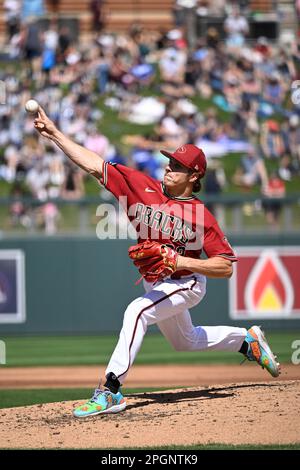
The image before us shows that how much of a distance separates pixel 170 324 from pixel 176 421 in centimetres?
75

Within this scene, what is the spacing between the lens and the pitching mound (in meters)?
5.58

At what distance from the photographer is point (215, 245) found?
6.12 meters

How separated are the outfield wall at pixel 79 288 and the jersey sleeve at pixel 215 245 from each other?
6261 mm

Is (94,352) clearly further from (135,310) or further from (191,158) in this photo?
(191,158)

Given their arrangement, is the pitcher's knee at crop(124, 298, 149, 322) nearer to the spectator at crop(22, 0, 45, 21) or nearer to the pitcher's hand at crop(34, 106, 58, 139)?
the pitcher's hand at crop(34, 106, 58, 139)

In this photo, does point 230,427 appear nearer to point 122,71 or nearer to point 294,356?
point 294,356

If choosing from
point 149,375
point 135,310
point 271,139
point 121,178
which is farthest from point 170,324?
point 271,139

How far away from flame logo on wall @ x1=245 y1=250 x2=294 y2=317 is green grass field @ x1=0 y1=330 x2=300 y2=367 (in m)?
0.34

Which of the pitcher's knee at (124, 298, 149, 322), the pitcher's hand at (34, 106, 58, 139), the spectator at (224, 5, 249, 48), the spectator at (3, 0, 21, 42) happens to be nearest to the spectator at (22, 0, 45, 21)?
the spectator at (3, 0, 21, 42)

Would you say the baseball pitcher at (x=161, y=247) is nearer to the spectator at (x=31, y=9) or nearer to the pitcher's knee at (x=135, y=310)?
the pitcher's knee at (x=135, y=310)

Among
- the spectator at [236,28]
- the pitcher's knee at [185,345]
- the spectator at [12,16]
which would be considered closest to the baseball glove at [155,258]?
the pitcher's knee at [185,345]

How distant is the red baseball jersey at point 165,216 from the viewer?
6145mm

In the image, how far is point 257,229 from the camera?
12406 mm

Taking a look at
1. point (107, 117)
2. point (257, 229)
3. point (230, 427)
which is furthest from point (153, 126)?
point (230, 427)
